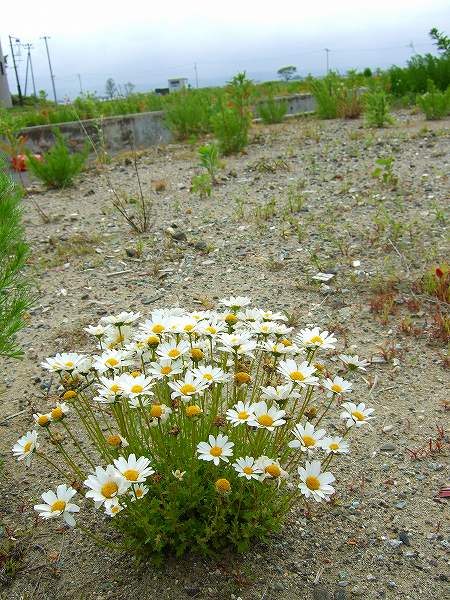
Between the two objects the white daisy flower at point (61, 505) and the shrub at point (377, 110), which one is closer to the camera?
the white daisy flower at point (61, 505)

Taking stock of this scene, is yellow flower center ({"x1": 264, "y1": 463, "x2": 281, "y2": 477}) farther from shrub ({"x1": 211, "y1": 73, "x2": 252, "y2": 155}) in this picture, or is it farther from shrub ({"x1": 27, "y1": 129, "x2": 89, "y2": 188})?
shrub ({"x1": 211, "y1": 73, "x2": 252, "y2": 155})

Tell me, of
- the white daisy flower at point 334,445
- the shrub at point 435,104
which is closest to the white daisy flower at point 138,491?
the white daisy flower at point 334,445

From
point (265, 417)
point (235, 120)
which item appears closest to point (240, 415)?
point (265, 417)

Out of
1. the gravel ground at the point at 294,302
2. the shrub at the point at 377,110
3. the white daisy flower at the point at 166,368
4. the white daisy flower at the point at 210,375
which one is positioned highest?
the shrub at the point at 377,110

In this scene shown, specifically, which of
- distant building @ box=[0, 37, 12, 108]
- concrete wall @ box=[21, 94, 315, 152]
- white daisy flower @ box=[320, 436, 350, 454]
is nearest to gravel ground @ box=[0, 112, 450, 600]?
white daisy flower @ box=[320, 436, 350, 454]

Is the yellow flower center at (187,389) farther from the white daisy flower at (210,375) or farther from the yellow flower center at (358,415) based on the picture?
the yellow flower center at (358,415)

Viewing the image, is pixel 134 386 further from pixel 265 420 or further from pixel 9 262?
pixel 9 262
